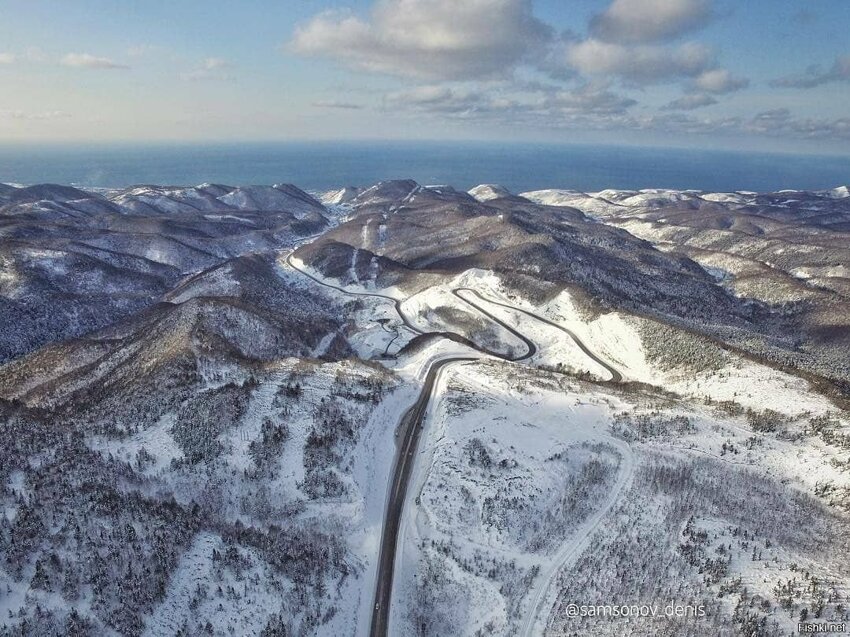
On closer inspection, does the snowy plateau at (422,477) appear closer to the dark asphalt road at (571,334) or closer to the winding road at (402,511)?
the winding road at (402,511)

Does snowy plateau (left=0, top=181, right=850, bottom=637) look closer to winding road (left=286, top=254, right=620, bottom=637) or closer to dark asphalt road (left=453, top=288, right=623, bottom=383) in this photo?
winding road (left=286, top=254, right=620, bottom=637)

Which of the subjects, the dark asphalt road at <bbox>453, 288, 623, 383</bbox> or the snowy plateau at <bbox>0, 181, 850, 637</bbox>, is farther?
the dark asphalt road at <bbox>453, 288, 623, 383</bbox>

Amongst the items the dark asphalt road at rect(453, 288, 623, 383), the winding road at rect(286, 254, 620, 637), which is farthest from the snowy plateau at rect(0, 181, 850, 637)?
the dark asphalt road at rect(453, 288, 623, 383)

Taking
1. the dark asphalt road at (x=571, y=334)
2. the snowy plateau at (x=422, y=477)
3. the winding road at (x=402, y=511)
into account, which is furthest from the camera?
the dark asphalt road at (x=571, y=334)

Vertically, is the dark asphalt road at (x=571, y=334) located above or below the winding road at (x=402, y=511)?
above

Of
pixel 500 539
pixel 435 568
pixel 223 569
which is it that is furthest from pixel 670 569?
pixel 223 569

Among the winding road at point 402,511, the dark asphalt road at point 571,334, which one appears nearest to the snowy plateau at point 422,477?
the winding road at point 402,511

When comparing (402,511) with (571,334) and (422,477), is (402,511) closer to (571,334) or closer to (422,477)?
(422,477)

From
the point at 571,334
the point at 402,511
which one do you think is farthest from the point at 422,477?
the point at 571,334

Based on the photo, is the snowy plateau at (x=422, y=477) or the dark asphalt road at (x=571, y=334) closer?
the snowy plateau at (x=422, y=477)

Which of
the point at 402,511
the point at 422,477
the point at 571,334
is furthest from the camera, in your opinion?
the point at 571,334

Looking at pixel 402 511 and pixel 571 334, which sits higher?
pixel 571 334
